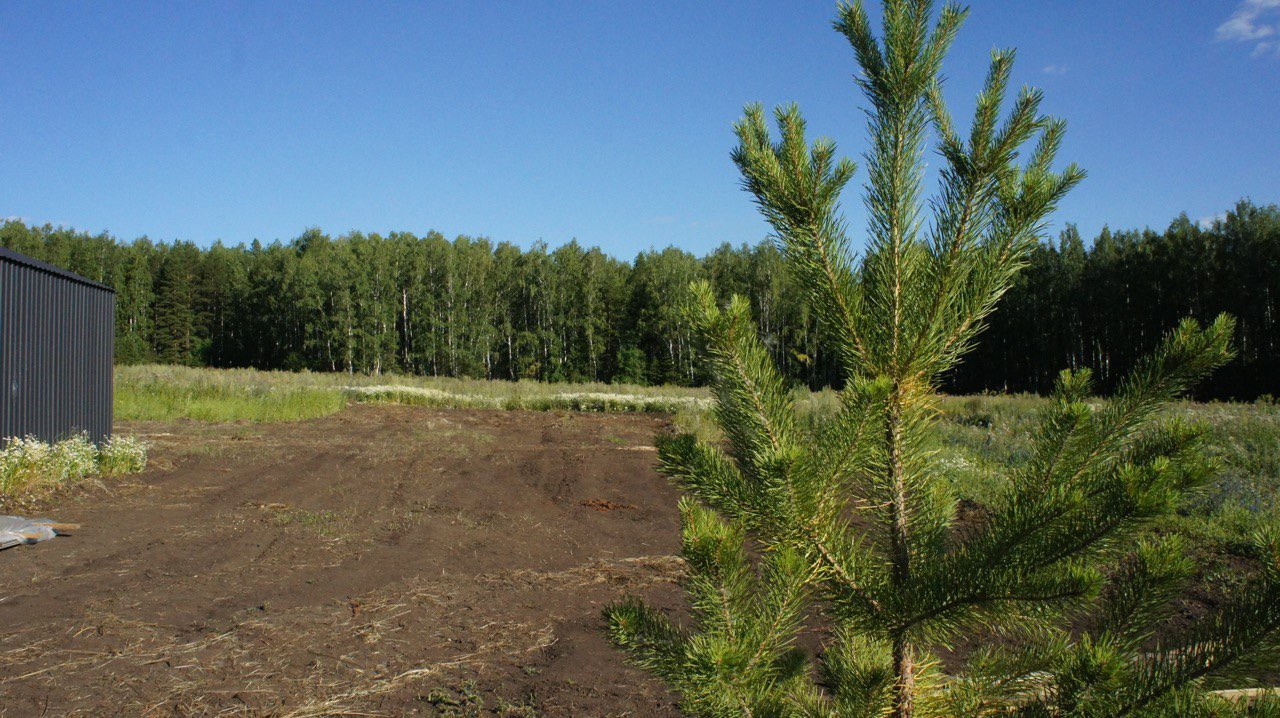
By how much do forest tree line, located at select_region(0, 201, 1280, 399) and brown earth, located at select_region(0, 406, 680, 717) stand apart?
29379 mm

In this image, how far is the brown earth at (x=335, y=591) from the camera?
4.02 meters

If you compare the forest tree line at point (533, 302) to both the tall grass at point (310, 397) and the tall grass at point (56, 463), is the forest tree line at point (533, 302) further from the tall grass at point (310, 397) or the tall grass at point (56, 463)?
the tall grass at point (56, 463)

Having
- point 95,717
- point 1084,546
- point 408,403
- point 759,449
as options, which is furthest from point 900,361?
point 408,403

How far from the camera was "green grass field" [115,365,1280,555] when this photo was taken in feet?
23.9

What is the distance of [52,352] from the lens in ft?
31.9

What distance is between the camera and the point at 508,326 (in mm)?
54219

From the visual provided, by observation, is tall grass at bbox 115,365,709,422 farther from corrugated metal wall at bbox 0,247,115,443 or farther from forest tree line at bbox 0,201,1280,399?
forest tree line at bbox 0,201,1280,399

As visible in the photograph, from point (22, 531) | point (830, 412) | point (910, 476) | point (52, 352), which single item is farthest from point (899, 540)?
point (52, 352)

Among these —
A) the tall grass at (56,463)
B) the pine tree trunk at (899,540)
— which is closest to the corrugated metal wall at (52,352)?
the tall grass at (56,463)

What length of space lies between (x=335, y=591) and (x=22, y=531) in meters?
3.62

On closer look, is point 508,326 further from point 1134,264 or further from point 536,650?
point 536,650

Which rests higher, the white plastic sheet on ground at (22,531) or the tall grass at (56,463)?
the tall grass at (56,463)

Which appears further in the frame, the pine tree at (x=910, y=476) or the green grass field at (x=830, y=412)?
the green grass field at (x=830, y=412)

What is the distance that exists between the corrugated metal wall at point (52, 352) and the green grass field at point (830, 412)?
7714 millimetres
